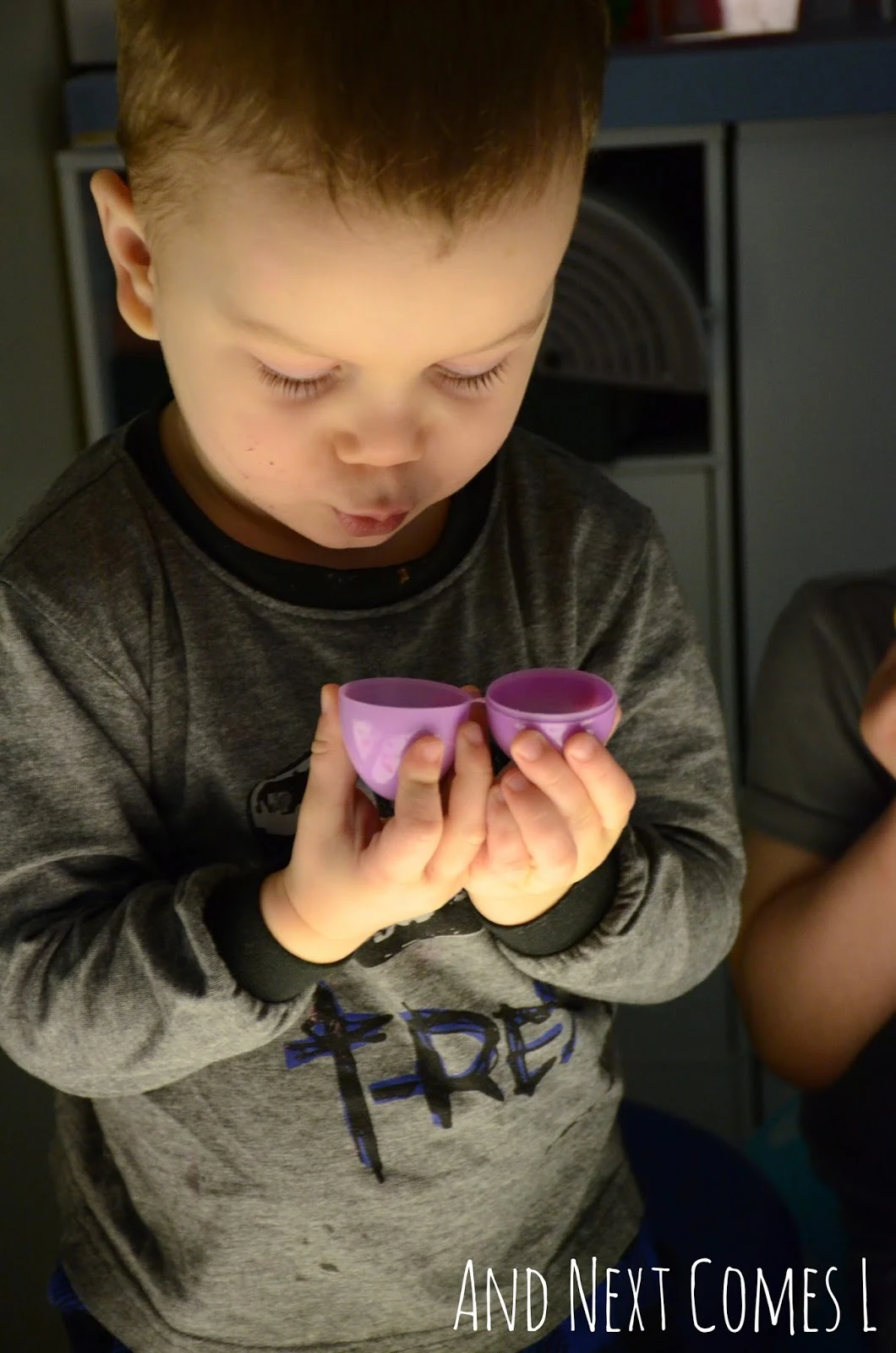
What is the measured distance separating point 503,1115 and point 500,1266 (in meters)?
0.10

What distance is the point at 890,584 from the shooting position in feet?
3.79

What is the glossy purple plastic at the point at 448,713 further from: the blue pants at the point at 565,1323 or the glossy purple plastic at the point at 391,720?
the blue pants at the point at 565,1323

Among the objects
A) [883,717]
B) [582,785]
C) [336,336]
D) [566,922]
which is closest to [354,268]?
[336,336]

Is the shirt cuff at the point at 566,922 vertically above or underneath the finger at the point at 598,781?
underneath

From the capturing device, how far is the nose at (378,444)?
2.35 ft

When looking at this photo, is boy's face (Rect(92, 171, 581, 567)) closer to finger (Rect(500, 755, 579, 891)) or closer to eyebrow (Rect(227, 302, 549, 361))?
eyebrow (Rect(227, 302, 549, 361))

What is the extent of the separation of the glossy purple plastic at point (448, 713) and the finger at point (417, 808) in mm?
11

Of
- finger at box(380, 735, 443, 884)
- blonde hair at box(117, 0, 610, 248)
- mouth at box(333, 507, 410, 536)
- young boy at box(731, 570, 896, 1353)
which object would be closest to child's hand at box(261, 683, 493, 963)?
finger at box(380, 735, 443, 884)

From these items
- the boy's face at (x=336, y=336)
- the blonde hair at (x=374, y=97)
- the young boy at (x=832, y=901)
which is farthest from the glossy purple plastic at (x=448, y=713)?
the young boy at (x=832, y=901)

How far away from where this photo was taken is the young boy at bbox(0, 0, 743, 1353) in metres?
0.67

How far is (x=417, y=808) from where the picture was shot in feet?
2.22

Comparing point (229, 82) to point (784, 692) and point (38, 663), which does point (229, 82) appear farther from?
point (784, 692)

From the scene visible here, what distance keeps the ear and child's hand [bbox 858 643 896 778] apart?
0.49 meters

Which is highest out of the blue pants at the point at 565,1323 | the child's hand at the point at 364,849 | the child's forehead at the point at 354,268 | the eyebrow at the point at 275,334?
the child's forehead at the point at 354,268
